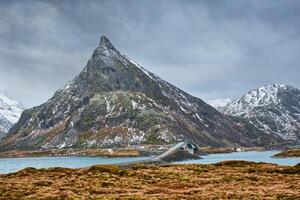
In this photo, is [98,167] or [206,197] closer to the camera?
[206,197]

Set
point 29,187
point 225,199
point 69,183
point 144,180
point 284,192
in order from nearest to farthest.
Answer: point 225,199 < point 284,192 < point 29,187 < point 69,183 < point 144,180

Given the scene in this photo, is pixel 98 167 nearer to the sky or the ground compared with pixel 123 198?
nearer to the sky

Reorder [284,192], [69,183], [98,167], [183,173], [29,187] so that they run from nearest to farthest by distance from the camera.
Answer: [284,192]
[29,187]
[69,183]
[183,173]
[98,167]

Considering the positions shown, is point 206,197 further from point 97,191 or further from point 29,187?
point 29,187

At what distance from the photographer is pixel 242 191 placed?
5544 cm

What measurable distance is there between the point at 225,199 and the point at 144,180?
29354 millimetres

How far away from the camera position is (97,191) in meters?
59.0

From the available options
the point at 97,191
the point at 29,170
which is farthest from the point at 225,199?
the point at 29,170

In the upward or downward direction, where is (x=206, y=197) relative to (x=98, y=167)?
downward

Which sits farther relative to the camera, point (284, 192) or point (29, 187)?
point (29, 187)

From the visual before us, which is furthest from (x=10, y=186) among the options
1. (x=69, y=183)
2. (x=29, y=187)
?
(x=69, y=183)

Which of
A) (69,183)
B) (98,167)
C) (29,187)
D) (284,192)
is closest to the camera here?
(284,192)

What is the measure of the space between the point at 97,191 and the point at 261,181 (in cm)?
2762

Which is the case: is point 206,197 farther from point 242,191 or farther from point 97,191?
point 97,191
